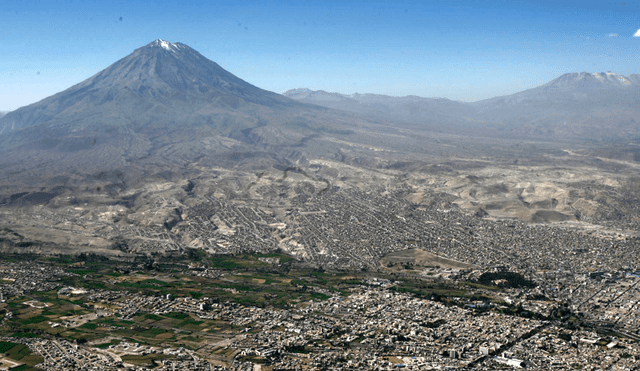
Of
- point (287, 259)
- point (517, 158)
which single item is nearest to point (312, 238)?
point (287, 259)

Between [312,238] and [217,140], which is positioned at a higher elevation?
[217,140]

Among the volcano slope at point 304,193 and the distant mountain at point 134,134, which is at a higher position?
the distant mountain at point 134,134

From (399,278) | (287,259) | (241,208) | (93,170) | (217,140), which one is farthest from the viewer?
(217,140)

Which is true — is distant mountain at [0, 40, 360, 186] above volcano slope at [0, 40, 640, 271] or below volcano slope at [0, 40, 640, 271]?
above

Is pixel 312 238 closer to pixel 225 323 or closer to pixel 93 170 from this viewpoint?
pixel 225 323

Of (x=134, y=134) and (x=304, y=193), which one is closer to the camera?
(x=304, y=193)

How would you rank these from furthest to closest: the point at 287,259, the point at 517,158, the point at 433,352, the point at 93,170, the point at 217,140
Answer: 1. the point at 217,140
2. the point at 517,158
3. the point at 93,170
4. the point at 287,259
5. the point at 433,352

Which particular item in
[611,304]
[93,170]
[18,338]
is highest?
[93,170]

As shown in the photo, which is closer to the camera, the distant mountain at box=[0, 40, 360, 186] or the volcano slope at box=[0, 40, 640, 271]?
the volcano slope at box=[0, 40, 640, 271]

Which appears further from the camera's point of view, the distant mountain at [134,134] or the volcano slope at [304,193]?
the distant mountain at [134,134]

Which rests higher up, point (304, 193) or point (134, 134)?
point (134, 134)

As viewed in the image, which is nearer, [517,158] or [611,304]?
[611,304]
